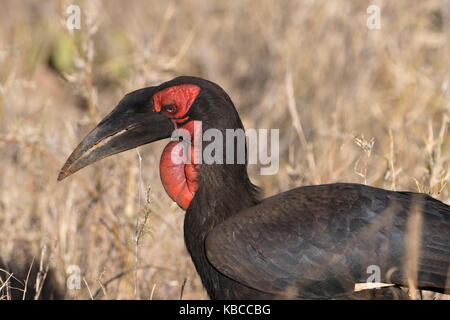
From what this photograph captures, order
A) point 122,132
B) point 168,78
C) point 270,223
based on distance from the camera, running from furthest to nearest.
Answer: point 168,78
point 122,132
point 270,223

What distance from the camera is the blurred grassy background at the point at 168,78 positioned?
11.2 ft

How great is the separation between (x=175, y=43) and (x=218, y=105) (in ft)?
12.1

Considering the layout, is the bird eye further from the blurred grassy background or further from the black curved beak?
the blurred grassy background

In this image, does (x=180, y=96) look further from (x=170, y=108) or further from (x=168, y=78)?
(x=168, y=78)

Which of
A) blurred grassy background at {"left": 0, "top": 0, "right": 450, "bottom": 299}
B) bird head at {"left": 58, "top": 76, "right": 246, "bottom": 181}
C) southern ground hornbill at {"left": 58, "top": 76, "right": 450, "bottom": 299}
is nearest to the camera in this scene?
southern ground hornbill at {"left": 58, "top": 76, "right": 450, "bottom": 299}

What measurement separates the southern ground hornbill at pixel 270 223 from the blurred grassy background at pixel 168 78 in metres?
0.19

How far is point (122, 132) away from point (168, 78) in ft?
6.39

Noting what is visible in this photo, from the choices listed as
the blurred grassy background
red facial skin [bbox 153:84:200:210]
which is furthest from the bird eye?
the blurred grassy background

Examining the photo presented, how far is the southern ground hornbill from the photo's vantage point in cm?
228

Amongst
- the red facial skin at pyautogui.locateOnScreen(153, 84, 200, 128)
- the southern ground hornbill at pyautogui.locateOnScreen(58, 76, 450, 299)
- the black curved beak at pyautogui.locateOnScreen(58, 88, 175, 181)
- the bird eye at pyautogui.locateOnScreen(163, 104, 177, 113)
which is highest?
the red facial skin at pyautogui.locateOnScreen(153, 84, 200, 128)

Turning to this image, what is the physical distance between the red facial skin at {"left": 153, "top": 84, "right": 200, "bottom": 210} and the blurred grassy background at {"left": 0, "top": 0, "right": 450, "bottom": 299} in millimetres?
123

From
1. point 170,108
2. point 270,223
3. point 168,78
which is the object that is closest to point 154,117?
point 170,108

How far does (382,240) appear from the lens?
2291mm

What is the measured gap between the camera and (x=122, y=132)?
2.49 meters
